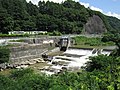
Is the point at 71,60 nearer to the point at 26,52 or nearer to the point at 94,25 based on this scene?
the point at 26,52

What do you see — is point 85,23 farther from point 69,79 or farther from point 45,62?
point 69,79

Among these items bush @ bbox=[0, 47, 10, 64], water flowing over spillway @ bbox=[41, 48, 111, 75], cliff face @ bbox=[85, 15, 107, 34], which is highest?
cliff face @ bbox=[85, 15, 107, 34]

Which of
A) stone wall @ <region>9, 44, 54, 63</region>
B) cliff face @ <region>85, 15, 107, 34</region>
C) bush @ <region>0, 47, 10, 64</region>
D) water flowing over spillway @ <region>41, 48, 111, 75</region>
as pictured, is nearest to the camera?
water flowing over spillway @ <region>41, 48, 111, 75</region>

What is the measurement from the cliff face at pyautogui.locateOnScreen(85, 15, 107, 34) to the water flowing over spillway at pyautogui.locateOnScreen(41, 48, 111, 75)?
37824 mm

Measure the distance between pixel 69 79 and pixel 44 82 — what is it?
1.33m

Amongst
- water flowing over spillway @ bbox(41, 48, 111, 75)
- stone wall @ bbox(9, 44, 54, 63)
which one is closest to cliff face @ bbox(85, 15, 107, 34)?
water flowing over spillway @ bbox(41, 48, 111, 75)

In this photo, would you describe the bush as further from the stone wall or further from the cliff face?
the cliff face

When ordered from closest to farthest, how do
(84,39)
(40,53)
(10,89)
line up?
1. (10,89)
2. (40,53)
3. (84,39)

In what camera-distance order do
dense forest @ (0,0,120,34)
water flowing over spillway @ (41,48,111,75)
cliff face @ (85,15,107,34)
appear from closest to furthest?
water flowing over spillway @ (41,48,111,75) → dense forest @ (0,0,120,34) → cliff face @ (85,15,107,34)

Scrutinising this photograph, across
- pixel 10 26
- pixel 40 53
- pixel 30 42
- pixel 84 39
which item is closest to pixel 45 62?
pixel 40 53

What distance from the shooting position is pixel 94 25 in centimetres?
7788

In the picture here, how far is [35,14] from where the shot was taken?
233 ft

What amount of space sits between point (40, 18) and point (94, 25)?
19.5 metres

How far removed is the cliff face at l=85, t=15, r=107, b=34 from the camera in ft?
247
